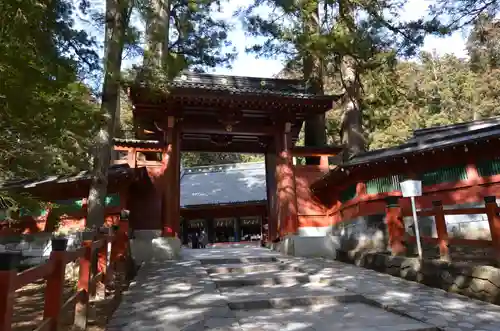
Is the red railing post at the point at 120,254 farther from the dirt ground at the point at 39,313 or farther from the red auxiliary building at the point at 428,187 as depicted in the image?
the red auxiliary building at the point at 428,187

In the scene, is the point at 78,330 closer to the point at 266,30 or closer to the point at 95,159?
the point at 95,159

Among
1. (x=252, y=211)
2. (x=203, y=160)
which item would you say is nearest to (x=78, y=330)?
(x=252, y=211)

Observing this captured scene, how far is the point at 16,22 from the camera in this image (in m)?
4.20

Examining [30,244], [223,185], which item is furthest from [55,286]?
[223,185]

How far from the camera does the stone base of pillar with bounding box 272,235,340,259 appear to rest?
32.5 ft

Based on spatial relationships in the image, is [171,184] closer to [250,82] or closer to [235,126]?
[235,126]

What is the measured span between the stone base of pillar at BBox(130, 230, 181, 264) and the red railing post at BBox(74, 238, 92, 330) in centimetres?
533

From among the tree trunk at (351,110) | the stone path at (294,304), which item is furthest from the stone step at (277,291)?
the tree trunk at (351,110)

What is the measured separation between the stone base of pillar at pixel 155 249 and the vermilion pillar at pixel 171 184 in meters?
0.23

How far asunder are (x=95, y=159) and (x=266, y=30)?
25.1 ft

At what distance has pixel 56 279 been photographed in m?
2.94

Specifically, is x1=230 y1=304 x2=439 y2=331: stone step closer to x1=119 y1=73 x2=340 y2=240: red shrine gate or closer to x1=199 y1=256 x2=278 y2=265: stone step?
x1=199 y1=256 x2=278 y2=265: stone step

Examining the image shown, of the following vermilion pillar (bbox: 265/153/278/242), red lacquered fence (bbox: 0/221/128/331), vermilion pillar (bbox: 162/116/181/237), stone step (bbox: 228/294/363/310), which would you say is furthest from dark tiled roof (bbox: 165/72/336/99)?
stone step (bbox: 228/294/363/310)

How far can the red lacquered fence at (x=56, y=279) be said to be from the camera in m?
1.84
